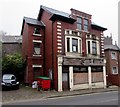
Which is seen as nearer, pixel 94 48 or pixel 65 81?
pixel 65 81

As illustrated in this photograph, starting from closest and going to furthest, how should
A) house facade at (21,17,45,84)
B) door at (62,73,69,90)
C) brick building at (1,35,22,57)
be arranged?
1. door at (62,73,69,90)
2. house facade at (21,17,45,84)
3. brick building at (1,35,22,57)

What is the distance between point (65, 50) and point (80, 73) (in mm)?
Answer: 3702

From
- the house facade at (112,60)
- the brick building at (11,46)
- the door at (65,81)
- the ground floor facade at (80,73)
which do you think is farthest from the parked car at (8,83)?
the house facade at (112,60)

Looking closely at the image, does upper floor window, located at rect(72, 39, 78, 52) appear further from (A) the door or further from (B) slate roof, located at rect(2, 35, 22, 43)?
(B) slate roof, located at rect(2, 35, 22, 43)

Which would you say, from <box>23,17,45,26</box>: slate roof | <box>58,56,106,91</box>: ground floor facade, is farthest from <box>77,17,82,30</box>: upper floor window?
<box>23,17,45,26</box>: slate roof

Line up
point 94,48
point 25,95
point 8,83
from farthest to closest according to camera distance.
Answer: point 94,48 < point 8,83 < point 25,95

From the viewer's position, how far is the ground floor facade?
2644 cm

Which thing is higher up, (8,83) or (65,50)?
(65,50)

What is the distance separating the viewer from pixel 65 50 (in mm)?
27297

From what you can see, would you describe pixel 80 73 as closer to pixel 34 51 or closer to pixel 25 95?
pixel 34 51

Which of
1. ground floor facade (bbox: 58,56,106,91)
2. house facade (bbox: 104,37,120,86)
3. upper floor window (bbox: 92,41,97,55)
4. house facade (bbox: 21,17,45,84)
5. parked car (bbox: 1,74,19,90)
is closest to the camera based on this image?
parked car (bbox: 1,74,19,90)

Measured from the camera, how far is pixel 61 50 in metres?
26.9

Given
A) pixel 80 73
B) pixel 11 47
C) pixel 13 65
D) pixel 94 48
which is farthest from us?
pixel 11 47

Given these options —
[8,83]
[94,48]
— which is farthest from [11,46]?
[8,83]
